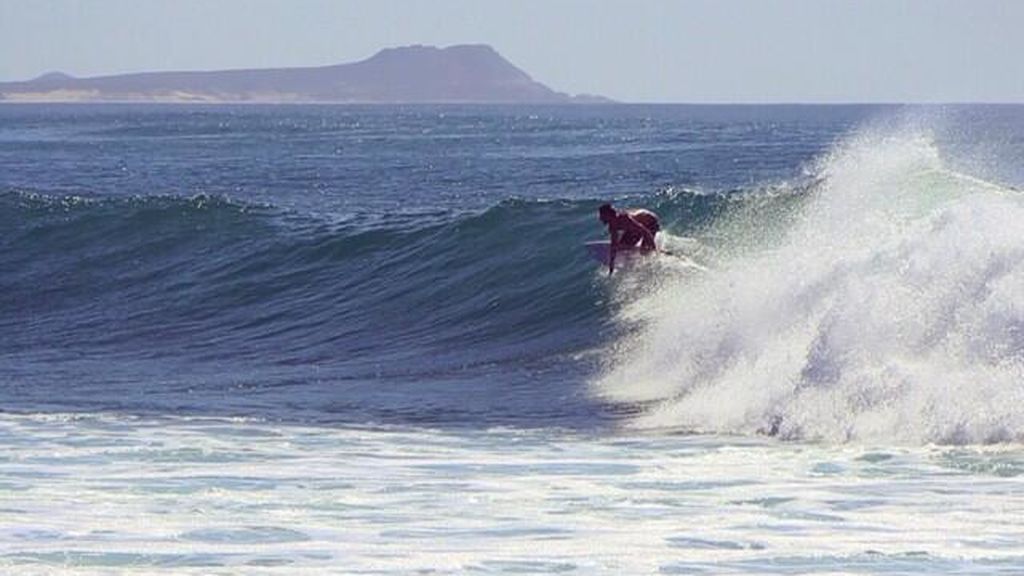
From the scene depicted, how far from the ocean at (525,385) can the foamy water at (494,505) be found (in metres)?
0.03

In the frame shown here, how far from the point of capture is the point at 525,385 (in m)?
18.6

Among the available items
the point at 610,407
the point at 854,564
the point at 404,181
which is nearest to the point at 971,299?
the point at 610,407

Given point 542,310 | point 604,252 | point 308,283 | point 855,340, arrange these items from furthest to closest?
point 308,283 → point 542,310 → point 604,252 → point 855,340

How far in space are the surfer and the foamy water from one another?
7.09 m

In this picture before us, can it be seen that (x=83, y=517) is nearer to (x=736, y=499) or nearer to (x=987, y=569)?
(x=736, y=499)

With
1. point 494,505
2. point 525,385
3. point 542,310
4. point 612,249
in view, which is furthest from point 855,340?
point 542,310

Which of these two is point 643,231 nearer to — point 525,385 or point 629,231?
point 629,231

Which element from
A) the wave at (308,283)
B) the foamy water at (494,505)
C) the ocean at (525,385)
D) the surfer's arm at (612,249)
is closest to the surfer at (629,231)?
the surfer's arm at (612,249)

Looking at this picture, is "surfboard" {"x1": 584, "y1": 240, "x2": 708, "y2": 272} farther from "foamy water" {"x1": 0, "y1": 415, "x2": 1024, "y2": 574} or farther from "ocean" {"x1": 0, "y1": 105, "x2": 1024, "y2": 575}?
"foamy water" {"x1": 0, "y1": 415, "x2": 1024, "y2": 574}

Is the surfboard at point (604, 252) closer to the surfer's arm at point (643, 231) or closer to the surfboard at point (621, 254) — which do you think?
the surfboard at point (621, 254)

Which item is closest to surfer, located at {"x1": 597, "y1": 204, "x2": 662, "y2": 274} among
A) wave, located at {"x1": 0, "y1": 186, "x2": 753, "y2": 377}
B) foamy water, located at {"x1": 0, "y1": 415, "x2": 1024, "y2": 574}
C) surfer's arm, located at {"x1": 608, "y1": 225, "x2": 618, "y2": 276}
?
surfer's arm, located at {"x1": 608, "y1": 225, "x2": 618, "y2": 276}

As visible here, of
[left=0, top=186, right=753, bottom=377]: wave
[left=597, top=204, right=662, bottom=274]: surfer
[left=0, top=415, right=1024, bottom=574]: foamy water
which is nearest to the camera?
[left=0, top=415, right=1024, bottom=574]: foamy water

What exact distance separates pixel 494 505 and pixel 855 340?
4.74 m

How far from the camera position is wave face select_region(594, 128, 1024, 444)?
14.6 meters
